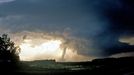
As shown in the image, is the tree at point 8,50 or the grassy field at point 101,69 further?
the tree at point 8,50

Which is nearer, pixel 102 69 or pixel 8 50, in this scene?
pixel 102 69

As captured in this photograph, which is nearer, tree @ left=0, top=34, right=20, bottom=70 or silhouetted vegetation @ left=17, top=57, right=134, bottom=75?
silhouetted vegetation @ left=17, top=57, right=134, bottom=75

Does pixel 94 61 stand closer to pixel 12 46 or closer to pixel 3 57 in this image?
pixel 3 57

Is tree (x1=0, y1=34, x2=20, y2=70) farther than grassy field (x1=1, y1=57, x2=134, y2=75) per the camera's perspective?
Yes

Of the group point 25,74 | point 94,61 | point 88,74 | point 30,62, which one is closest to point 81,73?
point 88,74

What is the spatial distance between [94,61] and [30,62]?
32070 mm

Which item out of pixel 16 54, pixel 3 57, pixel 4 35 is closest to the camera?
pixel 3 57

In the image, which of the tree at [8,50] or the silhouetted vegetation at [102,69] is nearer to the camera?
the silhouetted vegetation at [102,69]

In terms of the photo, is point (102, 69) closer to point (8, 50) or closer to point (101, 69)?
point (101, 69)

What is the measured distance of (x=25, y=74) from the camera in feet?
224

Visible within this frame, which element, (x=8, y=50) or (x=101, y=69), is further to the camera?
(x=8, y=50)

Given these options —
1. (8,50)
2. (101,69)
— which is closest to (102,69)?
(101,69)

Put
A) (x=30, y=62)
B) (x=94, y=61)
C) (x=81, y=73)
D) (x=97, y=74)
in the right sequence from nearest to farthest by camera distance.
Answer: (x=97, y=74) < (x=81, y=73) < (x=94, y=61) < (x=30, y=62)

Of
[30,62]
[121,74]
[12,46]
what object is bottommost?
[121,74]
